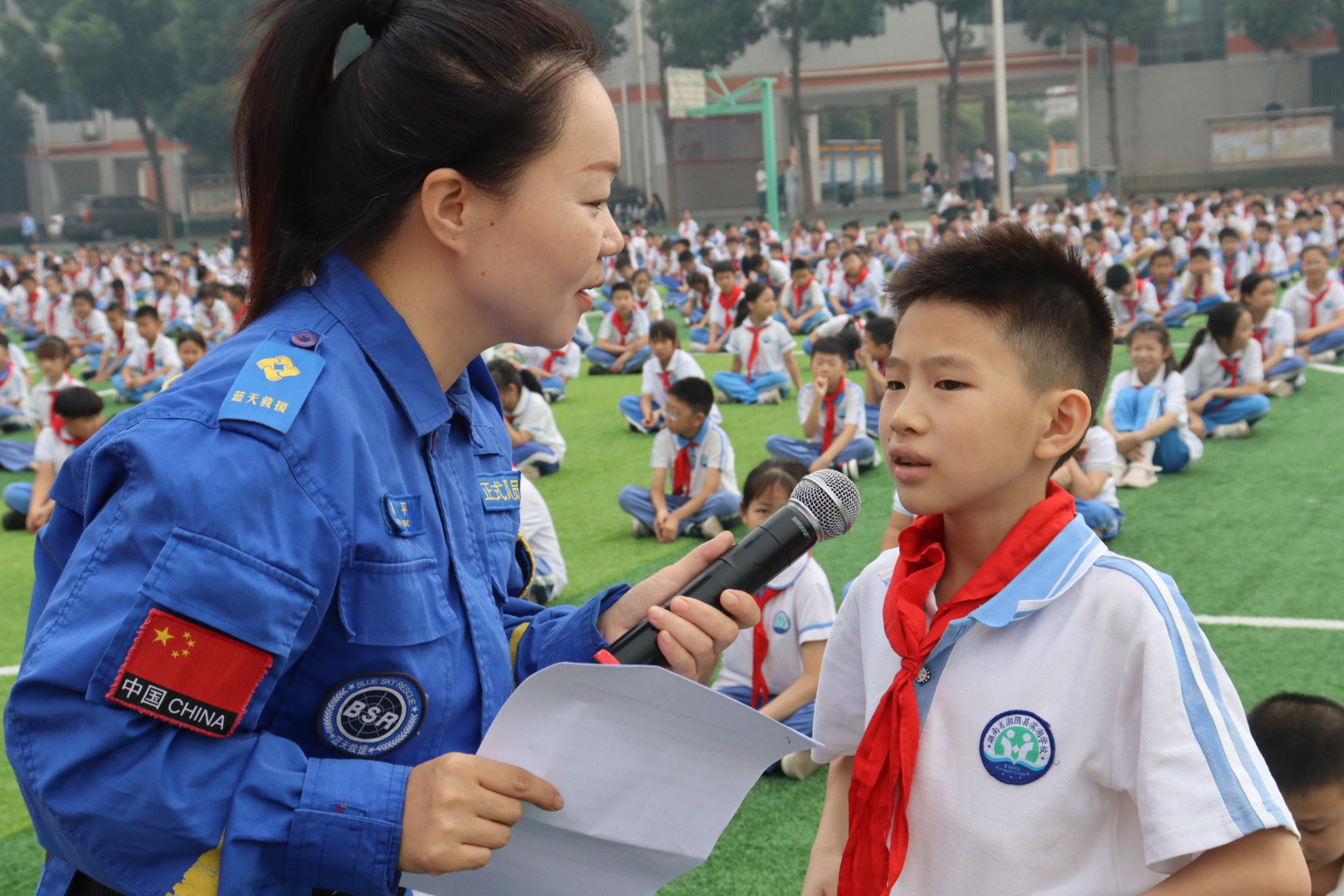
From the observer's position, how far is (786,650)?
3666 mm

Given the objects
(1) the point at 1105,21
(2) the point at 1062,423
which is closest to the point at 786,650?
(2) the point at 1062,423

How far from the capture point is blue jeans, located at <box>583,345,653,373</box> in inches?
448

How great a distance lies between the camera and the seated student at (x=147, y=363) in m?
10.6

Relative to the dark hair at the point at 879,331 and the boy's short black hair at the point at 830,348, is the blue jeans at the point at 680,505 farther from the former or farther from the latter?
the dark hair at the point at 879,331

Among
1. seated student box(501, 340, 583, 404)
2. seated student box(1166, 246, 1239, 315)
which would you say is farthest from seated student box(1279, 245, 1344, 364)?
seated student box(501, 340, 583, 404)

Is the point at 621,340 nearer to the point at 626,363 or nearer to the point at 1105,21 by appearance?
the point at 626,363

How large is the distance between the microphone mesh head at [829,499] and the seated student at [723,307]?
33.3 ft

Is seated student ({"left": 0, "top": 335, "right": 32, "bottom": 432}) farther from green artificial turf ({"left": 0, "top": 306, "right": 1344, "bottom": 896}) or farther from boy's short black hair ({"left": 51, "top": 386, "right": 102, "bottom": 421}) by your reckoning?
boy's short black hair ({"left": 51, "top": 386, "right": 102, "bottom": 421})

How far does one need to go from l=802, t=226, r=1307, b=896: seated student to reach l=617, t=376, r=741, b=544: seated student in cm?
445

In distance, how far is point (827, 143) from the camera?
36.5 metres

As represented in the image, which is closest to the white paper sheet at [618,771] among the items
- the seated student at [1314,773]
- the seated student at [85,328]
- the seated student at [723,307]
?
the seated student at [1314,773]

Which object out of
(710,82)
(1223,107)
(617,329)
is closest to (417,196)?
(617,329)

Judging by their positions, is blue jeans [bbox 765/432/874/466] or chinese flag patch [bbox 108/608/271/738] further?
blue jeans [bbox 765/432/874/466]

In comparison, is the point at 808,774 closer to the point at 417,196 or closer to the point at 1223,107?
the point at 417,196
